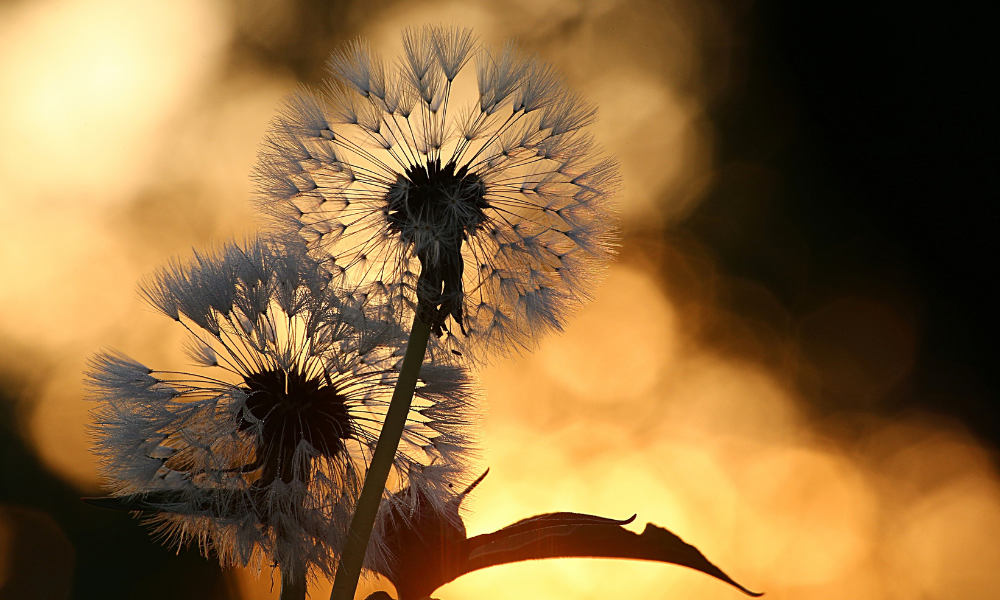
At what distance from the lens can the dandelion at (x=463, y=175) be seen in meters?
1.03

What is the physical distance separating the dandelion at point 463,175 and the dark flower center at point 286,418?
0.19 meters

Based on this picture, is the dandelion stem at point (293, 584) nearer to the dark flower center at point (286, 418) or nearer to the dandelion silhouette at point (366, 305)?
the dandelion silhouette at point (366, 305)

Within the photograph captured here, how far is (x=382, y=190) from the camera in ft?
3.46

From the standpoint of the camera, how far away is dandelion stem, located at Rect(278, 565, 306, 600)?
887mm

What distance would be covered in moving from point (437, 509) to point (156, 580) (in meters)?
2.97

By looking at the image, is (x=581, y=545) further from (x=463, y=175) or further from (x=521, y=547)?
(x=463, y=175)

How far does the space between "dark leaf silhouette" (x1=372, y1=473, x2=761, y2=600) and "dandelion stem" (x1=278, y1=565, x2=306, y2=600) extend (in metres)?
0.12

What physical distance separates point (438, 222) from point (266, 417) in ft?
1.28

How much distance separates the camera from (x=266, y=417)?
95 centimetres

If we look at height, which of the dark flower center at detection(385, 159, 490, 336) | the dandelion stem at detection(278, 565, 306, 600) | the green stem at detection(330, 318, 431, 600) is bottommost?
the dandelion stem at detection(278, 565, 306, 600)

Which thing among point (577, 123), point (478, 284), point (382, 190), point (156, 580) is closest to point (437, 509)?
point (478, 284)

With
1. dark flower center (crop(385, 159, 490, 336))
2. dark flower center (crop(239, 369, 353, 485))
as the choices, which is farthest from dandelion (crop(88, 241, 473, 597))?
dark flower center (crop(385, 159, 490, 336))

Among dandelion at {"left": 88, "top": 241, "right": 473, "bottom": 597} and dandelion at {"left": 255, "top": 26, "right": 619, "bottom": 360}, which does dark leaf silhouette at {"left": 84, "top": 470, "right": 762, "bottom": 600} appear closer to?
dandelion at {"left": 88, "top": 241, "right": 473, "bottom": 597}

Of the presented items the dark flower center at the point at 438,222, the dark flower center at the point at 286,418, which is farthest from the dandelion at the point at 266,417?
the dark flower center at the point at 438,222
